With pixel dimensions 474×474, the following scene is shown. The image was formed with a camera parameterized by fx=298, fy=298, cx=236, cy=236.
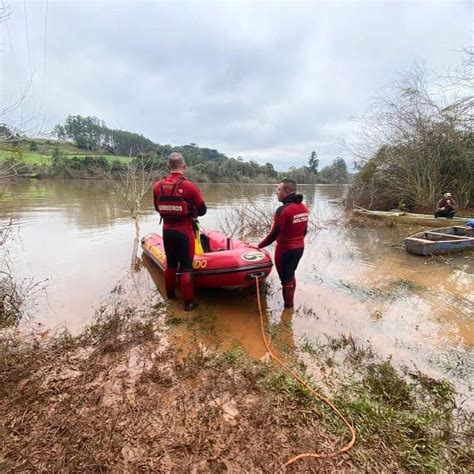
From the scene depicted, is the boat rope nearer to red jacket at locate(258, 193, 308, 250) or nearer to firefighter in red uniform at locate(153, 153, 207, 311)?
red jacket at locate(258, 193, 308, 250)

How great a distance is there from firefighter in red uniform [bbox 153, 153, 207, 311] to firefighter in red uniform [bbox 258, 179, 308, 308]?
96cm

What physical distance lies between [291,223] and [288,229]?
0.09 m

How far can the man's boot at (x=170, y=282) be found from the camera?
400 centimetres

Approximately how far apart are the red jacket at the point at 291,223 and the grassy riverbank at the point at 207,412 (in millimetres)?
1292

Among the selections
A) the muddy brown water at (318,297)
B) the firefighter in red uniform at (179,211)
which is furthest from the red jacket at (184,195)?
the muddy brown water at (318,297)

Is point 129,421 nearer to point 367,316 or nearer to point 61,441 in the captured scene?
point 61,441

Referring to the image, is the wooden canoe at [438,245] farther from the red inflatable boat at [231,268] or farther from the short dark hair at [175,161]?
the short dark hair at [175,161]

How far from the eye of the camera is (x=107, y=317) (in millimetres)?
3670

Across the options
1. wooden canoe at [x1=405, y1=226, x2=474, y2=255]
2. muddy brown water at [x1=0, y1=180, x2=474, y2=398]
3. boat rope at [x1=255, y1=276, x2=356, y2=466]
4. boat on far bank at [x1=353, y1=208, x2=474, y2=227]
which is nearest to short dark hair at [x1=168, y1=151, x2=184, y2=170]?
muddy brown water at [x1=0, y1=180, x2=474, y2=398]

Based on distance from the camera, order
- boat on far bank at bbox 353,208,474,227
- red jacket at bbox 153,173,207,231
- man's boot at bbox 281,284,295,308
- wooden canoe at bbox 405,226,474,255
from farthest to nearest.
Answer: boat on far bank at bbox 353,208,474,227 < wooden canoe at bbox 405,226,474,255 < man's boot at bbox 281,284,295,308 < red jacket at bbox 153,173,207,231

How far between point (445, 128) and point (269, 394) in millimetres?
13748

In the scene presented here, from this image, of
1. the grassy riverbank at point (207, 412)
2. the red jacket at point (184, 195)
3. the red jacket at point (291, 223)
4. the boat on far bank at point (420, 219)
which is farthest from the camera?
the boat on far bank at point (420, 219)

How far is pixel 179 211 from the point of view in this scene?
11.4 feet

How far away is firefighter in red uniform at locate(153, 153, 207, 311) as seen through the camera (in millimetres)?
3461
